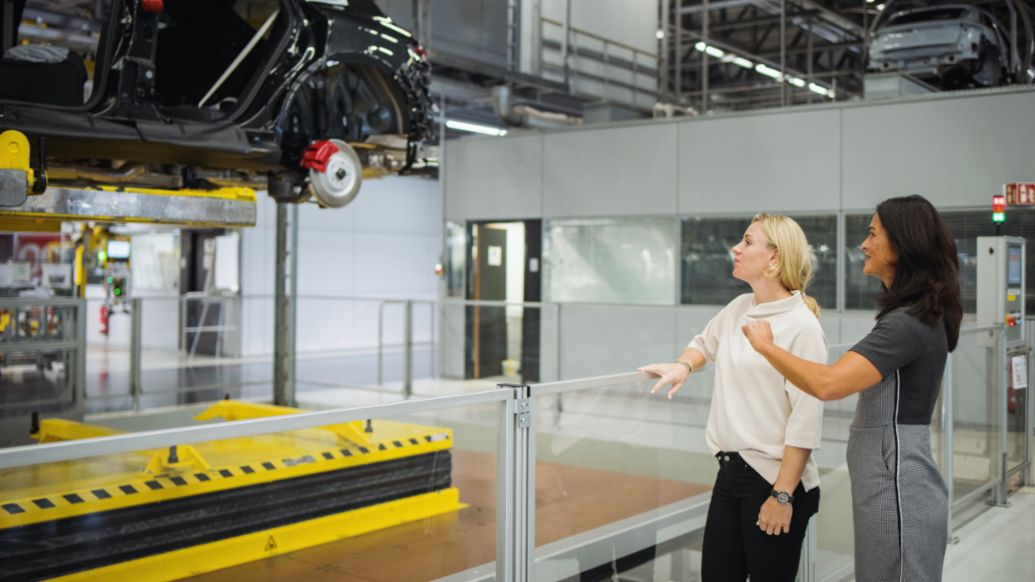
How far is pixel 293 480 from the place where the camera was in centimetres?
527

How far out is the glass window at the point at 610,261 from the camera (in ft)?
36.2

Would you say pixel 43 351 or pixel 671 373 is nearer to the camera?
pixel 671 373

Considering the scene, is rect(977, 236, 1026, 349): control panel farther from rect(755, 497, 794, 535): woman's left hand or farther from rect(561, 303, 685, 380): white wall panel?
rect(755, 497, 794, 535): woman's left hand

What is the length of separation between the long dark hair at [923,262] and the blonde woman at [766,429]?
0.78 ft

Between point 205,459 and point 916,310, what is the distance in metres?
3.86

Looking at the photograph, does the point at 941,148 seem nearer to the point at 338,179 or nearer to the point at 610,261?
the point at 610,261

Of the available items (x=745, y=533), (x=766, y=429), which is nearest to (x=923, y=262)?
(x=766, y=429)

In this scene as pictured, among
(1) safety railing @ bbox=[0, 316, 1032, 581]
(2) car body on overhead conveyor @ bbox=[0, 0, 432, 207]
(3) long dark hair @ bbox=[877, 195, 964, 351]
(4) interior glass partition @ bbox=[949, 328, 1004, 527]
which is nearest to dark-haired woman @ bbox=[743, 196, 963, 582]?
(3) long dark hair @ bbox=[877, 195, 964, 351]

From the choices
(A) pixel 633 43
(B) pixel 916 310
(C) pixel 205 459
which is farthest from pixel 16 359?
(B) pixel 916 310

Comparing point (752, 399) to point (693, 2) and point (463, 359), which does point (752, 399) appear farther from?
point (693, 2)

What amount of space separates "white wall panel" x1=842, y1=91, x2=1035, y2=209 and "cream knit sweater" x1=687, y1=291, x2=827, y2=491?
7.07m

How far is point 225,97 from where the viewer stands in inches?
235

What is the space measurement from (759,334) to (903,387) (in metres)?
0.47

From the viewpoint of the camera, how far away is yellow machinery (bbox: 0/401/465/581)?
3.42m
